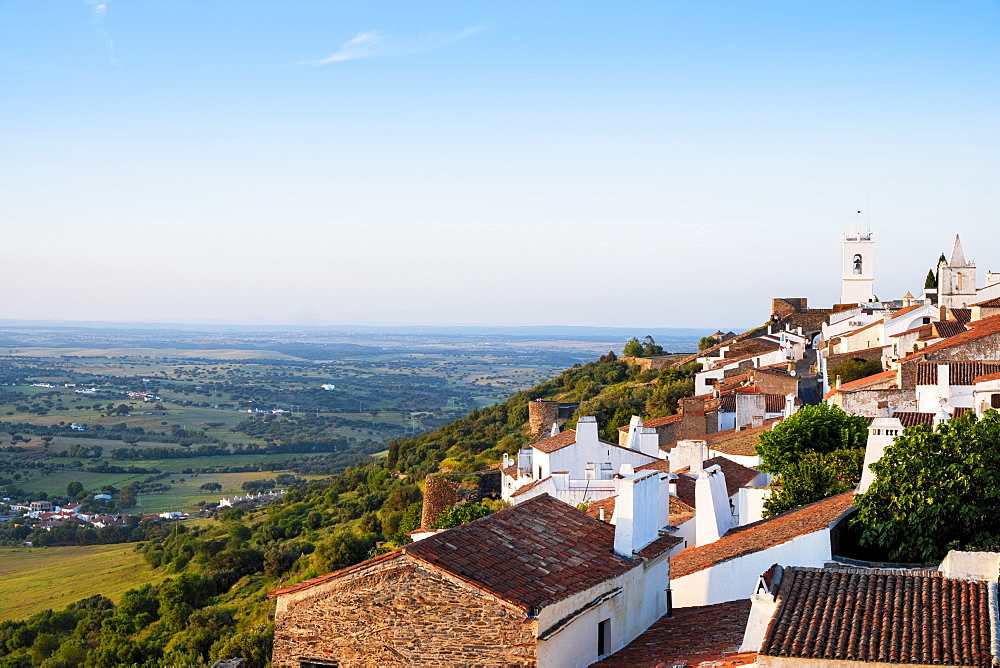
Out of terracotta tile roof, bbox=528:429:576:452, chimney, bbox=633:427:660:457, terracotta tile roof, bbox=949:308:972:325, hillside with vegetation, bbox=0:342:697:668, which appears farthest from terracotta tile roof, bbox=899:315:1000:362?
hillside with vegetation, bbox=0:342:697:668

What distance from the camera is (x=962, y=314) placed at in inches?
1371

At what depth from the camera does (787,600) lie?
9891mm

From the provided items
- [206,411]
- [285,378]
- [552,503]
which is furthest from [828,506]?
[285,378]

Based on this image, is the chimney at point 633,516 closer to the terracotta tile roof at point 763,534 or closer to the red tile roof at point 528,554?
the red tile roof at point 528,554

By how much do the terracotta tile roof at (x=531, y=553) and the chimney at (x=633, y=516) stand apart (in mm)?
207

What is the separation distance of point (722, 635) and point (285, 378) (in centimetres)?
17780

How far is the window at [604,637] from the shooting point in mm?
11333

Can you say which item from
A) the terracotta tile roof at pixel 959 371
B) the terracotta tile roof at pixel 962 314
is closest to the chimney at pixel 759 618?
the terracotta tile roof at pixel 959 371

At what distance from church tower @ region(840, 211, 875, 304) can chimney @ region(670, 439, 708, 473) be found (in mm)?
37528

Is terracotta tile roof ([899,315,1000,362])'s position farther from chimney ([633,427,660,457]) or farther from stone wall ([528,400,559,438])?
stone wall ([528,400,559,438])

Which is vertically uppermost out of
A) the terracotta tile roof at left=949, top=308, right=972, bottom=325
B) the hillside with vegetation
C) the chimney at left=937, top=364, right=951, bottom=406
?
the terracotta tile roof at left=949, top=308, right=972, bottom=325

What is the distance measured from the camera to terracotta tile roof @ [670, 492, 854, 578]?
14.5 m

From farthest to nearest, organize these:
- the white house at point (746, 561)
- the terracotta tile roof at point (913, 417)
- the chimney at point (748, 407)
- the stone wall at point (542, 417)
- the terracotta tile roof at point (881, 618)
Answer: the stone wall at point (542, 417), the chimney at point (748, 407), the terracotta tile roof at point (913, 417), the white house at point (746, 561), the terracotta tile roof at point (881, 618)

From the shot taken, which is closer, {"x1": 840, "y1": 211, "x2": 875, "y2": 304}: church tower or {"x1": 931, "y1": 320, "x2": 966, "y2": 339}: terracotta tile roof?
{"x1": 931, "y1": 320, "x2": 966, "y2": 339}: terracotta tile roof
